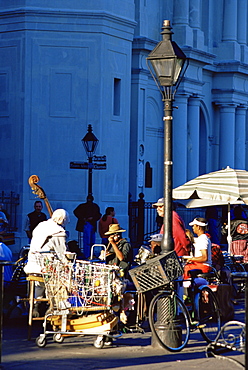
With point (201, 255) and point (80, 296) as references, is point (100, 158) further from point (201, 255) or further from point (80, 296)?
point (80, 296)

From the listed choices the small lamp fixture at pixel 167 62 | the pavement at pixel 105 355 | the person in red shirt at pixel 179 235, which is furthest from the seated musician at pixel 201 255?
the small lamp fixture at pixel 167 62

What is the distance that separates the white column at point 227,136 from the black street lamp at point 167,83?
3404 centimetres

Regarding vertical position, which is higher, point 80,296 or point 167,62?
point 167,62

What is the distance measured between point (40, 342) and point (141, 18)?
86.8 feet

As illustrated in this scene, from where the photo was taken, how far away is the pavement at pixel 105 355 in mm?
11273

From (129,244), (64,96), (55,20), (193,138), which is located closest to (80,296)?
(129,244)

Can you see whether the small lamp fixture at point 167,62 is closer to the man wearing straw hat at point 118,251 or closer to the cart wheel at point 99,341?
the man wearing straw hat at point 118,251

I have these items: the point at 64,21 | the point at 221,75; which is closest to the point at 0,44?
the point at 64,21

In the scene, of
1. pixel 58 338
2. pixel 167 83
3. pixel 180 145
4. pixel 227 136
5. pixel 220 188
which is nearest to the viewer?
pixel 58 338

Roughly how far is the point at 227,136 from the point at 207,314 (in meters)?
34.3

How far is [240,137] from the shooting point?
48.3m

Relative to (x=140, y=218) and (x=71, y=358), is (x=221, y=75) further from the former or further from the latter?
(x=71, y=358)

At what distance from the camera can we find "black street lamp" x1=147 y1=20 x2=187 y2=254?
41.9ft

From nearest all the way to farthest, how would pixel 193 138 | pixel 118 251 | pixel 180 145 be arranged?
pixel 118 251 < pixel 180 145 < pixel 193 138
